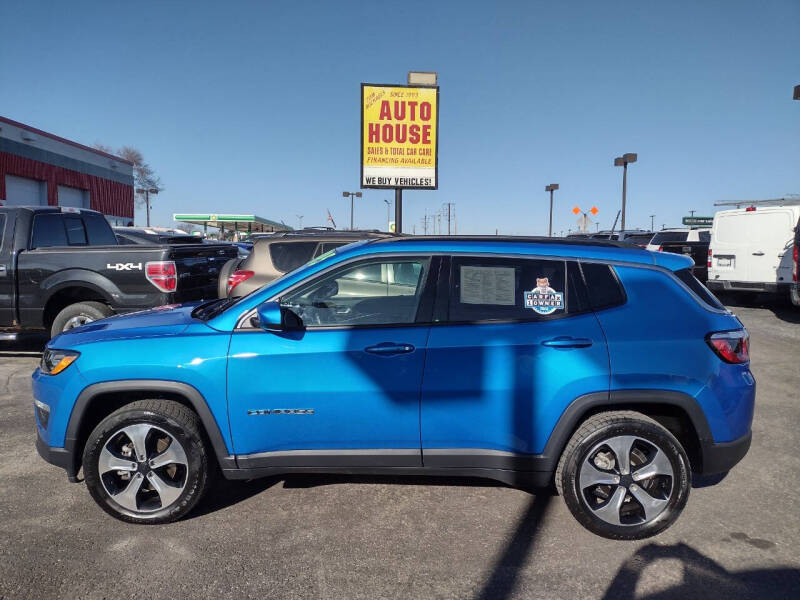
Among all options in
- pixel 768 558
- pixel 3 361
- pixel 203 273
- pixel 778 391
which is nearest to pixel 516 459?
pixel 768 558

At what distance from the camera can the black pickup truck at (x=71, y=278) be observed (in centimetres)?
641

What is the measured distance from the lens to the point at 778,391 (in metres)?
6.11

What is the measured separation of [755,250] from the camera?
1180 cm

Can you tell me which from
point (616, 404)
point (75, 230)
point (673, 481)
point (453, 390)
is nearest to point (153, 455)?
point (453, 390)

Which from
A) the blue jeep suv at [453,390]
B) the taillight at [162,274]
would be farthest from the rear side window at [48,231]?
the blue jeep suv at [453,390]

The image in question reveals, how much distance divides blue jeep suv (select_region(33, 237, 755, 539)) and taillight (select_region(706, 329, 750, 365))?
1cm

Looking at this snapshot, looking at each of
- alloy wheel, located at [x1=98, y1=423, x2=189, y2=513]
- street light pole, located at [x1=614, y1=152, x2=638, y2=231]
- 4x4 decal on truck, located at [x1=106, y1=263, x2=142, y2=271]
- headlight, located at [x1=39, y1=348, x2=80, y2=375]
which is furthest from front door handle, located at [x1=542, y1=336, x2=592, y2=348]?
street light pole, located at [x1=614, y1=152, x2=638, y2=231]

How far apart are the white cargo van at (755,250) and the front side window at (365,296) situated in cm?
1020

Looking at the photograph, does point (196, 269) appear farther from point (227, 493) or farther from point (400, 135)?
point (400, 135)

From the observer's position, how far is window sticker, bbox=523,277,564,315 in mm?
3131

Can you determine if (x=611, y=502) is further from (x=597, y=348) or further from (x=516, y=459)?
(x=597, y=348)

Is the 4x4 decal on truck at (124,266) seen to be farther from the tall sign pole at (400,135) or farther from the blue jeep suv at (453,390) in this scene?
the tall sign pole at (400,135)

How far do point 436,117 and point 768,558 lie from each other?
1182 centimetres

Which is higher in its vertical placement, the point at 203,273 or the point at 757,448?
the point at 203,273
